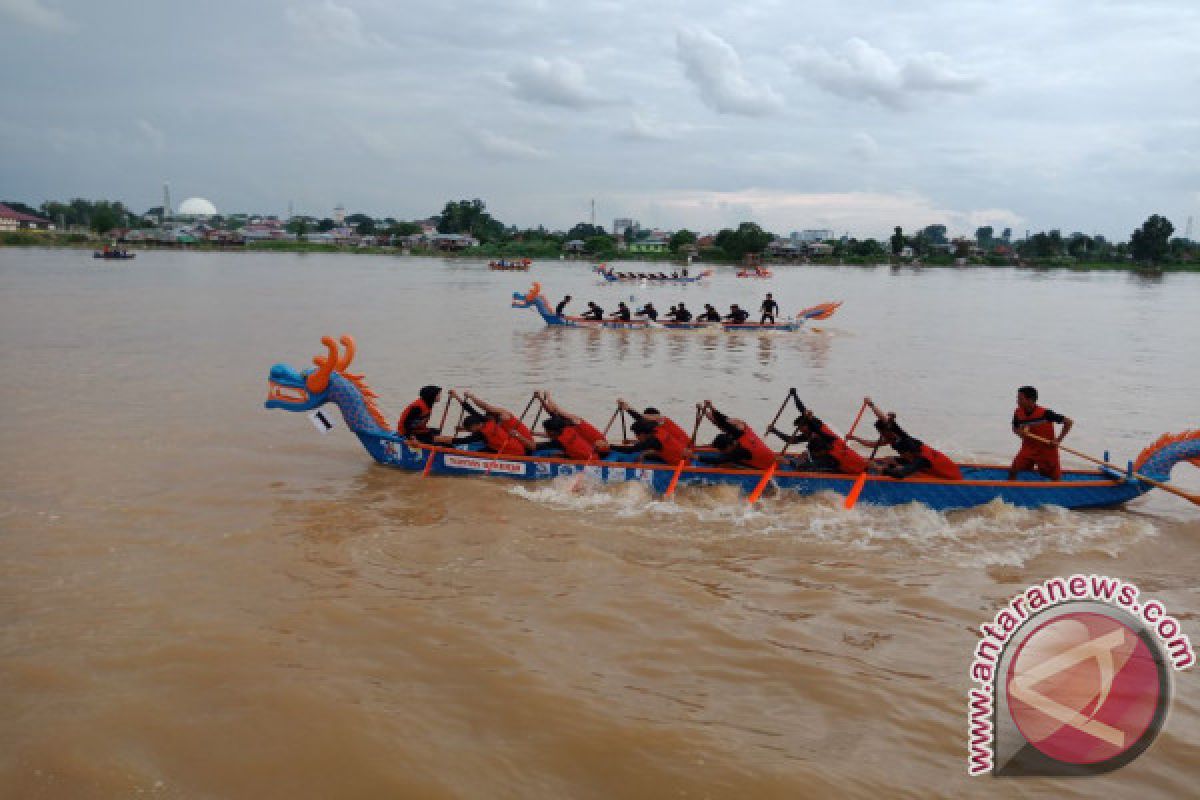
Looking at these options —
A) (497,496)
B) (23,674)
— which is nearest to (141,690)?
(23,674)

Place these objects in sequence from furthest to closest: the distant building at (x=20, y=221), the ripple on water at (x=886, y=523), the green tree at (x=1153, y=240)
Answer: the distant building at (x=20, y=221) → the green tree at (x=1153, y=240) → the ripple on water at (x=886, y=523)

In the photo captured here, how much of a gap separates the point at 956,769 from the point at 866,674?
102cm

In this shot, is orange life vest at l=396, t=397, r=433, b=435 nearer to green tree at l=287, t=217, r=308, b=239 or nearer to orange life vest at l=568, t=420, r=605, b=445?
orange life vest at l=568, t=420, r=605, b=445

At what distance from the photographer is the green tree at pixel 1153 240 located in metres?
87.9

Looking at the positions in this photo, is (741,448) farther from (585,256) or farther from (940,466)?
(585,256)

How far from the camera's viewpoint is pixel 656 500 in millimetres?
8938

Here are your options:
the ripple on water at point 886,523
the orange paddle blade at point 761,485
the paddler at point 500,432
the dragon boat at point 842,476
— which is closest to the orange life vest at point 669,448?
the dragon boat at point 842,476

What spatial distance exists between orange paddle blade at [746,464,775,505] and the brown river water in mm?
159

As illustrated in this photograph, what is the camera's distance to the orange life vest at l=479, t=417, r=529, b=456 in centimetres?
962

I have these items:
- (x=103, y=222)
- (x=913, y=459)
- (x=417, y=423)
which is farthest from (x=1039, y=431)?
(x=103, y=222)

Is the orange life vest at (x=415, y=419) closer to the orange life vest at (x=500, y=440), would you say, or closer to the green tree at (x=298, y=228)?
the orange life vest at (x=500, y=440)

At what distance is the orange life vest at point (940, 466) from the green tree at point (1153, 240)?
10076 cm

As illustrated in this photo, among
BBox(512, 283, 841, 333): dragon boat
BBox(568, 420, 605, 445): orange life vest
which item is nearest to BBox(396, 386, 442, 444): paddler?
BBox(568, 420, 605, 445): orange life vest

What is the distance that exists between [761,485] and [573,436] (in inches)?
90.8
